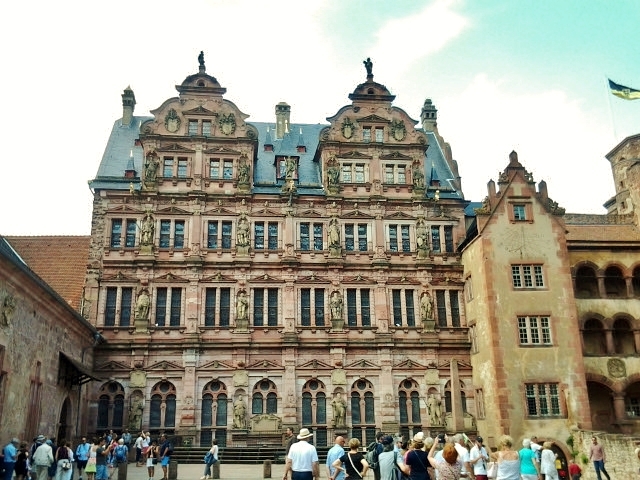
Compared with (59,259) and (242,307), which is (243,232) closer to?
(242,307)

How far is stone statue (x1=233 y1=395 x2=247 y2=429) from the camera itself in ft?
108

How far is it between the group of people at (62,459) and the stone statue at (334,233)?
1513cm

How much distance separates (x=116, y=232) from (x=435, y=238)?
1928cm

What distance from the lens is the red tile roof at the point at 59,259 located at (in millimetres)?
35894

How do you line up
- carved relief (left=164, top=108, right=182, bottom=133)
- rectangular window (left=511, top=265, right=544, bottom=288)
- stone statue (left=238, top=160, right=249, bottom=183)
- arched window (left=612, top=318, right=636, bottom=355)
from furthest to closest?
carved relief (left=164, top=108, right=182, bottom=133) < stone statue (left=238, top=160, right=249, bottom=183) < arched window (left=612, top=318, right=636, bottom=355) < rectangular window (left=511, top=265, right=544, bottom=288)

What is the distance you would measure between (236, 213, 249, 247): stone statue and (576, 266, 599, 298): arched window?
19924 millimetres

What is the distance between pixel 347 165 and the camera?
38.6m

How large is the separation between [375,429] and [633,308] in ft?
53.8

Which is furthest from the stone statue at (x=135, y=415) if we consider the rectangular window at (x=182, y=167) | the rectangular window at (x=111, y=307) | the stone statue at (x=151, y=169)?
the rectangular window at (x=182, y=167)

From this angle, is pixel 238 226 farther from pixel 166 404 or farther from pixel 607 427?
pixel 607 427

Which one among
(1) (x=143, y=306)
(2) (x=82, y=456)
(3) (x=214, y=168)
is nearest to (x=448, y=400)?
(1) (x=143, y=306)

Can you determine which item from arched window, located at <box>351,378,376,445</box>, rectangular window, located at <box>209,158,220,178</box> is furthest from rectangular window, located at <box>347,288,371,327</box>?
rectangular window, located at <box>209,158,220,178</box>

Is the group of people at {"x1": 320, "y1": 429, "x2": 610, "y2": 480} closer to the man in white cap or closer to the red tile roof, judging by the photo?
the man in white cap

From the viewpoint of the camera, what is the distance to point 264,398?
33.9m
